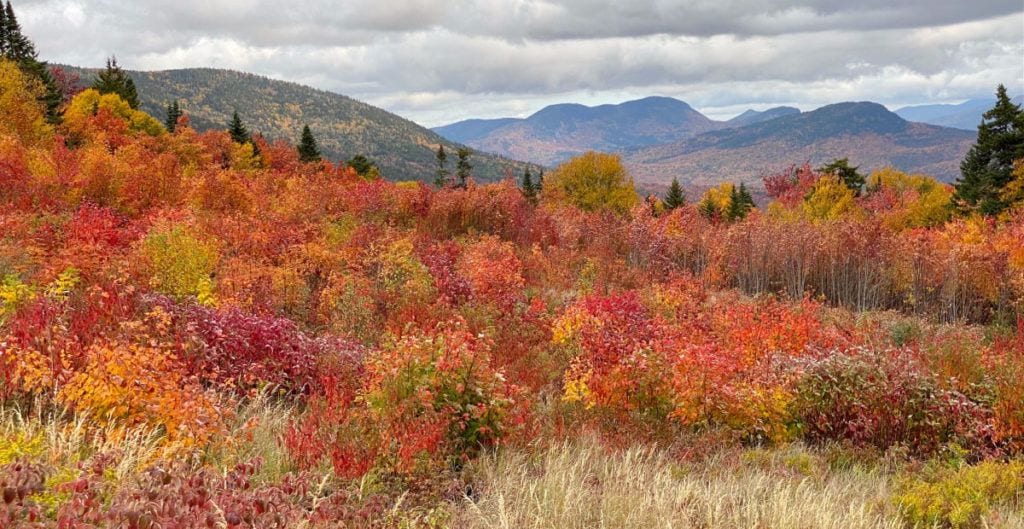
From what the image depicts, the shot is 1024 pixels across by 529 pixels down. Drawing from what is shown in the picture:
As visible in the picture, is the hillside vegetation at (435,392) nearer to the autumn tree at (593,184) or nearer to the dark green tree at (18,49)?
the dark green tree at (18,49)

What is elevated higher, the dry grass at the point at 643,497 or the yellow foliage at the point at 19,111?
the yellow foliage at the point at 19,111

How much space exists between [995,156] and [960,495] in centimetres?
4107

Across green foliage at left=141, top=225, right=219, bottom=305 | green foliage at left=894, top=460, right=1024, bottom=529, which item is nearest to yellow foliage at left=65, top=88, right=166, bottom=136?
green foliage at left=141, top=225, right=219, bottom=305

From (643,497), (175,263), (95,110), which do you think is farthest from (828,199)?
(95,110)

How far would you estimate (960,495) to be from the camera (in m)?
5.74

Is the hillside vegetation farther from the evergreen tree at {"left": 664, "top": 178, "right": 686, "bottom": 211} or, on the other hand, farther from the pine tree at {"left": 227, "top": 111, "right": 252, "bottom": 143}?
the evergreen tree at {"left": 664, "top": 178, "right": 686, "bottom": 211}

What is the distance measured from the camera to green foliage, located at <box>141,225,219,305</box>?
11.9 metres

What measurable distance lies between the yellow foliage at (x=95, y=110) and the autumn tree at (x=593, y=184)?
104 ft

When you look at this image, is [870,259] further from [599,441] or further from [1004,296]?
[599,441]

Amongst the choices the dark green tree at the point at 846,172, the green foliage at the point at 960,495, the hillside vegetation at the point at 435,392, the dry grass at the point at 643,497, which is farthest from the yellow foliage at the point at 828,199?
the dry grass at the point at 643,497

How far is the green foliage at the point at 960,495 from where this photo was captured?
17.8 ft

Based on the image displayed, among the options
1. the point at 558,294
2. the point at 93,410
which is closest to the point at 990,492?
the point at 93,410

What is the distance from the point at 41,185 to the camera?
739 inches

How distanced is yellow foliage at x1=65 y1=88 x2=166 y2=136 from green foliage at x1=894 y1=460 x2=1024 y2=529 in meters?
37.4
